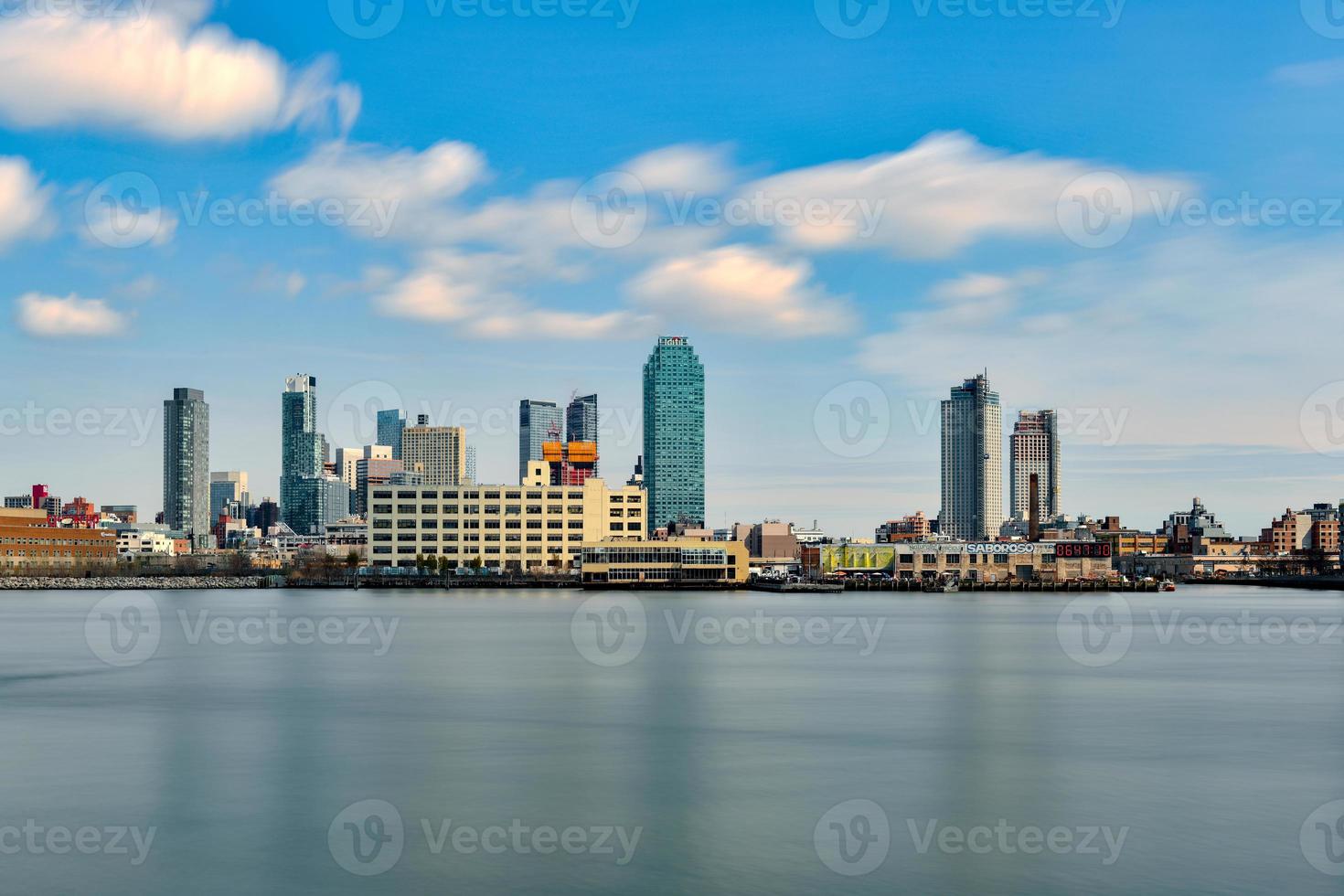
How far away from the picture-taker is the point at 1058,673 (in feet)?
212

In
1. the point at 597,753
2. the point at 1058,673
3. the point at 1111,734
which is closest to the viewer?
the point at 597,753

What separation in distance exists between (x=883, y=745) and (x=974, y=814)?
33.2 feet

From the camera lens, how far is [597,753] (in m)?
39.0

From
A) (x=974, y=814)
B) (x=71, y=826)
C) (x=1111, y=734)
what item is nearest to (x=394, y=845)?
(x=71, y=826)

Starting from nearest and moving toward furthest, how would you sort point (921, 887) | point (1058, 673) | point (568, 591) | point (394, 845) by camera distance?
1. point (921, 887)
2. point (394, 845)
3. point (1058, 673)
4. point (568, 591)

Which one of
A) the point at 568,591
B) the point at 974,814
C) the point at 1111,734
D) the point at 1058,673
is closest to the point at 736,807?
the point at 974,814

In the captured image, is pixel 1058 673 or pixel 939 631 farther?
pixel 939 631

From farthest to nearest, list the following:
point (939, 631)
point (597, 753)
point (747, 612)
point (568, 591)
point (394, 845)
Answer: point (568, 591), point (747, 612), point (939, 631), point (597, 753), point (394, 845)

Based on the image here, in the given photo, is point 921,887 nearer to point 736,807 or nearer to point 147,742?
point 736,807

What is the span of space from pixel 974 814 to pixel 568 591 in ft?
543

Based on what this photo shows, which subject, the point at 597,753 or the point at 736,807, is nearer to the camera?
the point at 736,807

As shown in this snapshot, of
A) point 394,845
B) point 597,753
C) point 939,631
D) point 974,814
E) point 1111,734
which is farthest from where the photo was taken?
point 939,631

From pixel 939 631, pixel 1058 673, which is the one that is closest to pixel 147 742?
pixel 1058 673

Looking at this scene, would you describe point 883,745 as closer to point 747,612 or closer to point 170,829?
point 170,829
